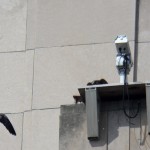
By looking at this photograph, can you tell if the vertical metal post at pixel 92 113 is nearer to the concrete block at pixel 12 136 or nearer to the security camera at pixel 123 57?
the security camera at pixel 123 57

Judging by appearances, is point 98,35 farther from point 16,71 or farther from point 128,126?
point 128,126

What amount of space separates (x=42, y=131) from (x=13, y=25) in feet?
10.4

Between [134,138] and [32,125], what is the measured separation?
13.3 feet

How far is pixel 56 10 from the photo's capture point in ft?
68.6

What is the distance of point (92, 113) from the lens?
16.4 meters

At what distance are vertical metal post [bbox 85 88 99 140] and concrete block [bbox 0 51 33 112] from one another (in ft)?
13.2

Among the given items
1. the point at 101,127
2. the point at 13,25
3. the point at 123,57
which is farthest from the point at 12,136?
the point at 123,57

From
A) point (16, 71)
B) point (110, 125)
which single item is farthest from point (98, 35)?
point (110, 125)

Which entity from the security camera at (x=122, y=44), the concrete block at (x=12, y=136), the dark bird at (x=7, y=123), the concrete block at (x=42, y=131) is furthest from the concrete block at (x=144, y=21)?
the security camera at (x=122, y=44)

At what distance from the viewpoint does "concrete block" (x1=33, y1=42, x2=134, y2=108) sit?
65.2ft

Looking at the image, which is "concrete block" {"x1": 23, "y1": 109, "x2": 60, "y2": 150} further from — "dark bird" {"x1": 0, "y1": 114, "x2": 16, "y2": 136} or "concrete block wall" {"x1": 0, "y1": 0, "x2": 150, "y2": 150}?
"dark bird" {"x1": 0, "y1": 114, "x2": 16, "y2": 136}

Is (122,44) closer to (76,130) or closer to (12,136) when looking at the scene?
(76,130)

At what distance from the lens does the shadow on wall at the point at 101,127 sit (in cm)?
1639

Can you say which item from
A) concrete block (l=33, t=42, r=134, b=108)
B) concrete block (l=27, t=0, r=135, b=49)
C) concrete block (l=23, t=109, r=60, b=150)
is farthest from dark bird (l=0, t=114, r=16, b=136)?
concrete block (l=27, t=0, r=135, b=49)
